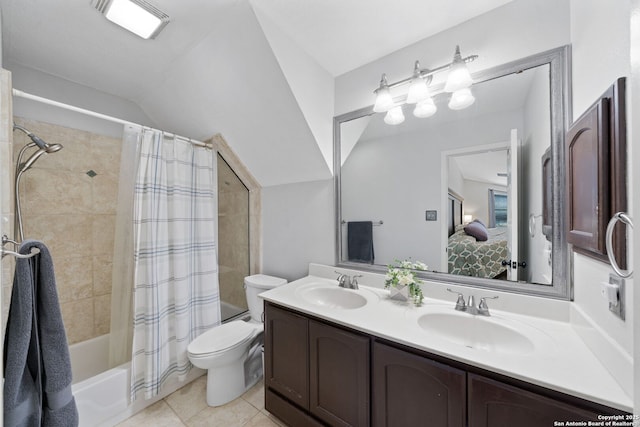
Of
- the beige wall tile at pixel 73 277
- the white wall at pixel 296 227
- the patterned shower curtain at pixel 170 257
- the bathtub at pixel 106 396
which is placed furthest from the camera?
the white wall at pixel 296 227

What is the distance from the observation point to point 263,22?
4.36 feet

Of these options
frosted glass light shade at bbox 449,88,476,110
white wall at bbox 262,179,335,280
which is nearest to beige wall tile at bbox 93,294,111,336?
white wall at bbox 262,179,335,280

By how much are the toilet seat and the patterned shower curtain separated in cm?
25

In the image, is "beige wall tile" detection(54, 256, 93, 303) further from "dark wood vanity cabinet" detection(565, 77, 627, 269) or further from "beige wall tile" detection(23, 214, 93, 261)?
"dark wood vanity cabinet" detection(565, 77, 627, 269)

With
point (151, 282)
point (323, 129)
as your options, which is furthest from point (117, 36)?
point (151, 282)

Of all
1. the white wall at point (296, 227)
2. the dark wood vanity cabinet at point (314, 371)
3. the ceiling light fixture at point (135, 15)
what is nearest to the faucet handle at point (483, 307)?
the dark wood vanity cabinet at point (314, 371)

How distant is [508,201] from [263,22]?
1702 millimetres

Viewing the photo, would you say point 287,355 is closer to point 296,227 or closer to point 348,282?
point 348,282

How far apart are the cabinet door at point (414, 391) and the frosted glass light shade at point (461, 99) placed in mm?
1358

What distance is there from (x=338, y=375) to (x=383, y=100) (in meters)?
1.65

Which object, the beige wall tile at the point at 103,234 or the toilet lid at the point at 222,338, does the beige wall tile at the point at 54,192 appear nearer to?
the beige wall tile at the point at 103,234

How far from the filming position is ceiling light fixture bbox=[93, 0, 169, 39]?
126 centimetres

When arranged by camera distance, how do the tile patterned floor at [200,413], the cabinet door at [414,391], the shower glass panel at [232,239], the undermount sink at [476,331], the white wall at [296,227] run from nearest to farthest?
1. the cabinet door at [414,391]
2. the undermount sink at [476,331]
3. the tile patterned floor at [200,413]
4. the white wall at [296,227]
5. the shower glass panel at [232,239]

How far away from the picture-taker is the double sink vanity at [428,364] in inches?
30.0
